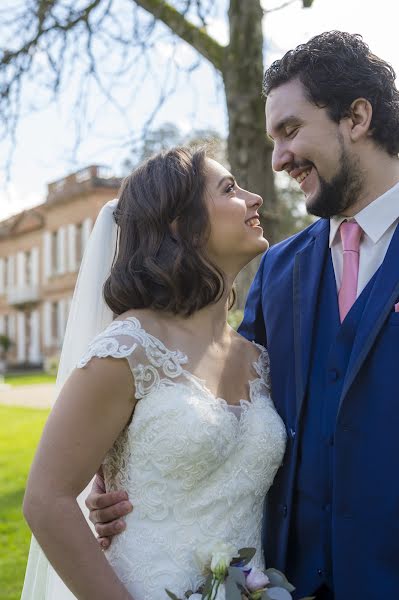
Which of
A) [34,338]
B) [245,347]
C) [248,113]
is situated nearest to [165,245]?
[245,347]

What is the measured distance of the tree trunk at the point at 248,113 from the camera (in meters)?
6.54

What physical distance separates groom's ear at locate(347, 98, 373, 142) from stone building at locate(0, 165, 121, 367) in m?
30.2

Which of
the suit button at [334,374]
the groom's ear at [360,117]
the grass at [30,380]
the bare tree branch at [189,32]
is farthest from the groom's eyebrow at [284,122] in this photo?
the grass at [30,380]

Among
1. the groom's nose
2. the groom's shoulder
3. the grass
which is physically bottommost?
the grass

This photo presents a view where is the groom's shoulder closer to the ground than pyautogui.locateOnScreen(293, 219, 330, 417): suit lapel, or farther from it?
farther from it

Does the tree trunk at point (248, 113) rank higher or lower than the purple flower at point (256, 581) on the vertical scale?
higher

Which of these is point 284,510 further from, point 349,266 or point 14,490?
point 14,490

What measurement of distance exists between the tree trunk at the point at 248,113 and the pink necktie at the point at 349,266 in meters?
3.65

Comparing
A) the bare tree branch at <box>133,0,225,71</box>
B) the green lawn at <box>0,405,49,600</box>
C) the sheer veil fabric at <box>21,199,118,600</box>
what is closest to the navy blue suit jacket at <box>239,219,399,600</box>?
the sheer veil fabric at <box>21,199,118,600</box>

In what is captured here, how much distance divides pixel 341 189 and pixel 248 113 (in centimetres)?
403

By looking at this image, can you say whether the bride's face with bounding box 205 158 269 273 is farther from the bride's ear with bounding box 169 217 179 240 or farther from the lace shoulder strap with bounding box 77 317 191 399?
the lace shoulder strap with bounding box 77 317 191 399

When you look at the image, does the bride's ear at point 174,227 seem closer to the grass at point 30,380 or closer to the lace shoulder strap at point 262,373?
the lace shoulder strap at point 262,373

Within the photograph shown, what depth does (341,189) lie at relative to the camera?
9.00 feet

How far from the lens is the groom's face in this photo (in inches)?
108
